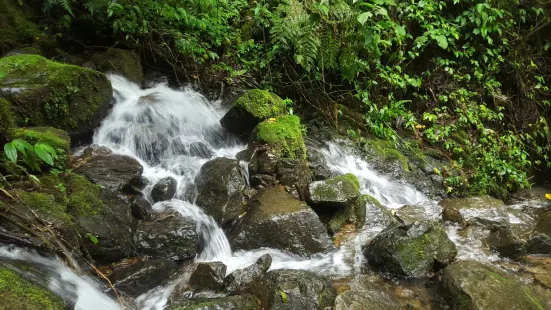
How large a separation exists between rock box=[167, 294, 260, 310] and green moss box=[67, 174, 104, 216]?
1.34 meters

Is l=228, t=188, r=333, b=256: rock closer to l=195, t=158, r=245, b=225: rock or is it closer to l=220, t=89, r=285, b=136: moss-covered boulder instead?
l=195, t=158, r=245, b=225: rock

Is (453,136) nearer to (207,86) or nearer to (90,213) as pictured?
(207,86)

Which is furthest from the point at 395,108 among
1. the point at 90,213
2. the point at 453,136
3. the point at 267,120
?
the point at 90,213

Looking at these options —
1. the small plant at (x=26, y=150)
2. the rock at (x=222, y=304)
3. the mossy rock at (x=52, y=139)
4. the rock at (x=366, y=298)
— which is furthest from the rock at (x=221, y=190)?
the small plant at (x=26, y=150)

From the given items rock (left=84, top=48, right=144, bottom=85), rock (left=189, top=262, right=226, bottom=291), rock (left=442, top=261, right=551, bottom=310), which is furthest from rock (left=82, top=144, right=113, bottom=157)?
rock (left=442, top=261, right=551, bottom=310)

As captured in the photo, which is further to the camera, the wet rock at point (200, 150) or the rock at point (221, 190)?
the wet rock at point (200, 150)

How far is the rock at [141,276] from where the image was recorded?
346cm

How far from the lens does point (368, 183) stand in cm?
623

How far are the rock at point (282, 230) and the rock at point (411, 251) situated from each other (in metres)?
0.64

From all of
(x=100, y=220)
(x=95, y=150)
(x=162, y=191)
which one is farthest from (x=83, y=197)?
(x=95, y=150)

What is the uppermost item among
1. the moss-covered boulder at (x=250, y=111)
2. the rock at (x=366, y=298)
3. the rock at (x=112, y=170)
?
the moss-covered boulder at (x=250, y=111)

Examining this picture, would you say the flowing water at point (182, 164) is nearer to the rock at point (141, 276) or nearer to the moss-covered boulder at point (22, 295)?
the rock at point (141, 276)

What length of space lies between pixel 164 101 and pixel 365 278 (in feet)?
14.5

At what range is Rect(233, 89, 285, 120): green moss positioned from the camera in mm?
5922
